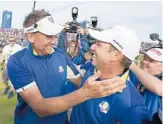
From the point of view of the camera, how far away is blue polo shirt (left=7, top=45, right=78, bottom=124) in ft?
9.47

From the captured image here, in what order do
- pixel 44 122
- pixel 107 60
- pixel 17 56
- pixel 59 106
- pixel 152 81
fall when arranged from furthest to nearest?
pixel 44 122 < pixel 17 56 < pixel 152 81 < pixel 107 60 < pixel 59 106

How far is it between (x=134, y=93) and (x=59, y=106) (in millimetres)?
537

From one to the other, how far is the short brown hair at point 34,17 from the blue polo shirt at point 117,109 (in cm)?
97

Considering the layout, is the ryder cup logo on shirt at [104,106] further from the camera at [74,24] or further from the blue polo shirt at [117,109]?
the camera at [74,24]

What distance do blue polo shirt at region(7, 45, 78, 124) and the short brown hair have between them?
22 cm

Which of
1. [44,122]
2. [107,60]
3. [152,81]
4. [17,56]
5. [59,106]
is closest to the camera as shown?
[59,106]

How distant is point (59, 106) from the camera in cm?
229

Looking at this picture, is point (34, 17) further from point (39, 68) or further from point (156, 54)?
point (156, 54)

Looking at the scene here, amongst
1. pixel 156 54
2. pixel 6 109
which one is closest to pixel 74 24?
pixel 156 54

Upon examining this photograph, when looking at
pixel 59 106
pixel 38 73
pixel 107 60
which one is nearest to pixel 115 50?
pixel 107 60

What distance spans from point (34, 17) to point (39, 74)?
20.8 inches

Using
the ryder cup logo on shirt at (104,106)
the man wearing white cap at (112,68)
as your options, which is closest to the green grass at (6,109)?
the man wearing white cap at (112,68)

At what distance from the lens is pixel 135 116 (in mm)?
2262

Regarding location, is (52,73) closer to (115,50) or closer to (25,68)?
(25,68)
